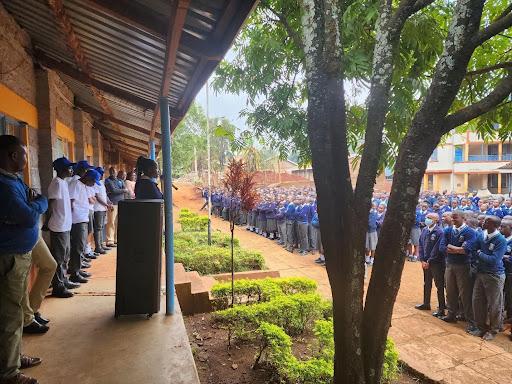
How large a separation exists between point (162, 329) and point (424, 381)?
3141 mm

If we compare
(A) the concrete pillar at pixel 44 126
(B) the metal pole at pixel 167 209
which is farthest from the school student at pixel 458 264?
(A) the concrete pillar at pixel 44 126

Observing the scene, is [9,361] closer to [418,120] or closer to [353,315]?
[353,315]

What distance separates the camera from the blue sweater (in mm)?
2434

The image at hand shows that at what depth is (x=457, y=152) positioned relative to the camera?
3681cm

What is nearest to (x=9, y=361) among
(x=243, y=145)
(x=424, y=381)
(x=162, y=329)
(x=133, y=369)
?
(x=133, y=369)

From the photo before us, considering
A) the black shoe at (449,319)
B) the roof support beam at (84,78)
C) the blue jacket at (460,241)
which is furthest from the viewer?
the black shoe at (449,319)

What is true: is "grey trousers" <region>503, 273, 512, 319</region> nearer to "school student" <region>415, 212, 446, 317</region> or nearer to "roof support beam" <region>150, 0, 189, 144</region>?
"school student" <region>415, 212, 446, 317</region>

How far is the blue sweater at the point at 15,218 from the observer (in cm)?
243

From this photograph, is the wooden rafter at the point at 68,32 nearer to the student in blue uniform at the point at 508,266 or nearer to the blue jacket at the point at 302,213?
the student in blue uniform at the point at 508,266

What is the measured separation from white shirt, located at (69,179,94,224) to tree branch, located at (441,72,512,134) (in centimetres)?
471

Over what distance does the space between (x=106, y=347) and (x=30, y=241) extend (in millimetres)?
1224

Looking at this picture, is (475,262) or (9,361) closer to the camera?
(9,361)

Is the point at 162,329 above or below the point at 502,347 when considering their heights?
above

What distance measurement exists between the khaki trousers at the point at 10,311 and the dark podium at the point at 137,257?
3.87ft
